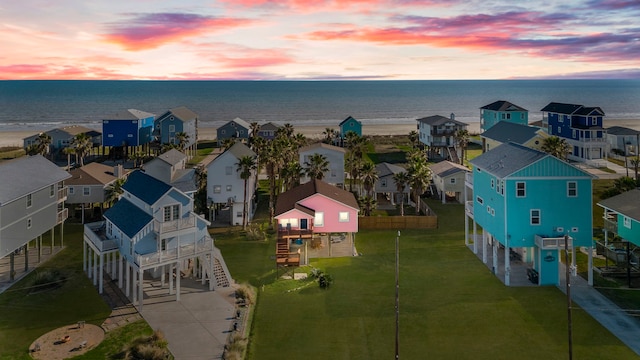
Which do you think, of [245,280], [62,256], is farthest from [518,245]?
[62,256]

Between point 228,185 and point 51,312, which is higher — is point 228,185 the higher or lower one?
the higher one

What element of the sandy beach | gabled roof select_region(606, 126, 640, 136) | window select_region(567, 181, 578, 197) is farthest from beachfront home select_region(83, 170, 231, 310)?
the sandy beach

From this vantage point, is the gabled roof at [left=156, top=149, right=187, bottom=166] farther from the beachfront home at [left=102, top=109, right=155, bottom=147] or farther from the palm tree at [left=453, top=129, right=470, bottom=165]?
the palm tree at [left=453, top=129, right=470, bottom=165]

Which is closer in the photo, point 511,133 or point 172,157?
point 172,157

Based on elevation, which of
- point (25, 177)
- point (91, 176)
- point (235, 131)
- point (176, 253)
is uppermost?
point (235, 131)

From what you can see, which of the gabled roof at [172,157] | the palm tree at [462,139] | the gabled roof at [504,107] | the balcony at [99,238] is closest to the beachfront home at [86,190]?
the gabled roof at [172,157]

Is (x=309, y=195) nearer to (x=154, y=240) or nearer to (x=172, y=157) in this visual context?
(x=154, y=240)

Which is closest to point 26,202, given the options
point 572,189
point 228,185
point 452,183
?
point 228,185
